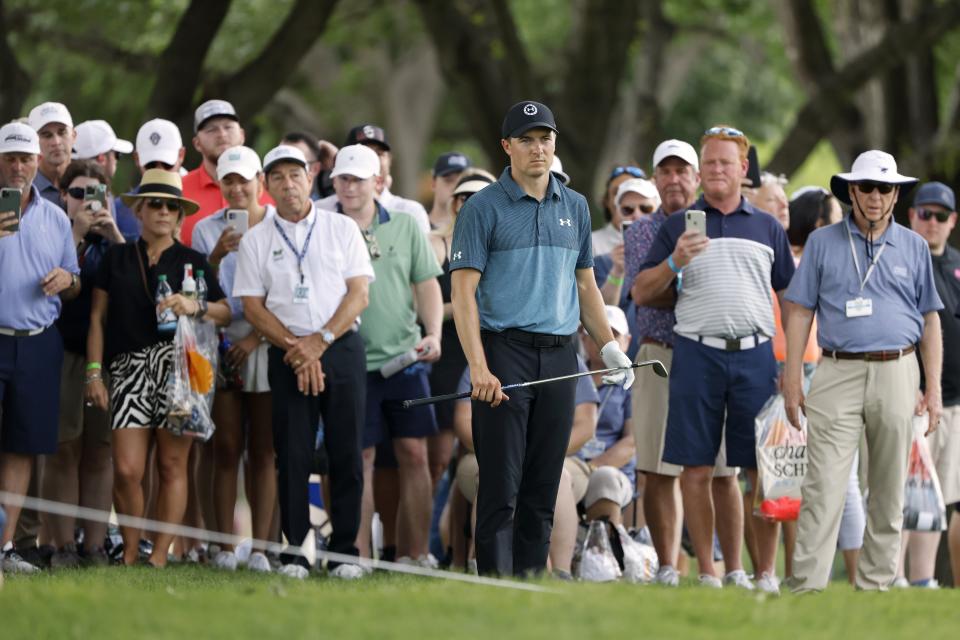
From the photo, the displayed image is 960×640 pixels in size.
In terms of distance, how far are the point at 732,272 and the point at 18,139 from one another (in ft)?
14.8

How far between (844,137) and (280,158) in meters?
12.9

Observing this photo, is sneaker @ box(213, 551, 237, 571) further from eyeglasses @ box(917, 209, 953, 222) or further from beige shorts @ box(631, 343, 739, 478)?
eyeglasses @ box(917, 209, 953, 222)

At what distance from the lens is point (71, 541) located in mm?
11430

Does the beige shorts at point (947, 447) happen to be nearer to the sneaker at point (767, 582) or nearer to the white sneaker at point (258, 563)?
the sneaker at point (767, 582)

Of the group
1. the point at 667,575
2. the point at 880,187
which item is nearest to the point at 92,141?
the point at 667,575

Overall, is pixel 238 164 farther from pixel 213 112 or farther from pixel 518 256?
pixel 518 256

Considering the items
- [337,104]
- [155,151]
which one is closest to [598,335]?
[155,151]

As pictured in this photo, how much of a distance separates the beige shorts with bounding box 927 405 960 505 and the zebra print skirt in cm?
528

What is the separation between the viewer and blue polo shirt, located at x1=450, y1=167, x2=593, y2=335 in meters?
9.27

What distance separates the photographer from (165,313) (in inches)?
431

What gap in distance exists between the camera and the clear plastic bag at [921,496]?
1073 cm

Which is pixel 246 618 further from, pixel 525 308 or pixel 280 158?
pixel 280 158

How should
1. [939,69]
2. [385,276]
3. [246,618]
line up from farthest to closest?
1. [939,69]
2. [385,276]
3. [246,618]

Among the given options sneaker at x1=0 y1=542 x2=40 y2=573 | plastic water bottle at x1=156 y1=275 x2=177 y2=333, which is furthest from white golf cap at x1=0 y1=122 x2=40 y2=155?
sneaker at x1=0 y1=542 x2=40 y2=573
